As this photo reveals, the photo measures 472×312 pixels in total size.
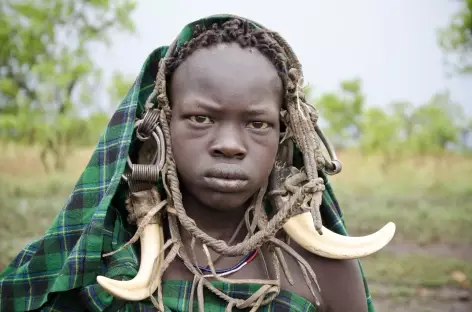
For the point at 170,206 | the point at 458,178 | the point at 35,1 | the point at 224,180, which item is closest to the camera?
the point at 224,180

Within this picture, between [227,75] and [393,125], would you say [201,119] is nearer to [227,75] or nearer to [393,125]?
[227,75]

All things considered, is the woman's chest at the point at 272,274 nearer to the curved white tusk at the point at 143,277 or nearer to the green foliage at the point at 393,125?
the curved white tusk at the point at 143,277

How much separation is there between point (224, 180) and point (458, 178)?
222cm

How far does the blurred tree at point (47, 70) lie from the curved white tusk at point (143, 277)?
1.80m

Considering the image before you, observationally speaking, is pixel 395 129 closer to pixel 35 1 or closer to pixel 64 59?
pixel 64 59

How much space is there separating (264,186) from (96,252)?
32cm

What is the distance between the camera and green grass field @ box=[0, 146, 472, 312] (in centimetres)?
225

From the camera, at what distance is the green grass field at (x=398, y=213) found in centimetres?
225

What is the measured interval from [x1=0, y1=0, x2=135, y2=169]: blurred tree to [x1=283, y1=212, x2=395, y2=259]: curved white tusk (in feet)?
6.07

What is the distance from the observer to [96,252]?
97 cm

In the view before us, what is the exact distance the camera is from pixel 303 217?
3.39ft

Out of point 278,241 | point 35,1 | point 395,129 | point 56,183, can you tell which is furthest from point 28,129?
point 278,241

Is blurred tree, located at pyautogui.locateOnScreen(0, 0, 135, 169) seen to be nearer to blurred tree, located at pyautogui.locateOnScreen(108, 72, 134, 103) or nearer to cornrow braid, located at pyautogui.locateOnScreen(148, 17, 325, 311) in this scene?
blurred tree, located at pyautogui.locateOnScreen(108, 72, 134, 103)

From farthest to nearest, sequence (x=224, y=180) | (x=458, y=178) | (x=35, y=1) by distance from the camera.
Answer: (x=458, y=178) < (x=35, y=1) < (x=224, y=180)
